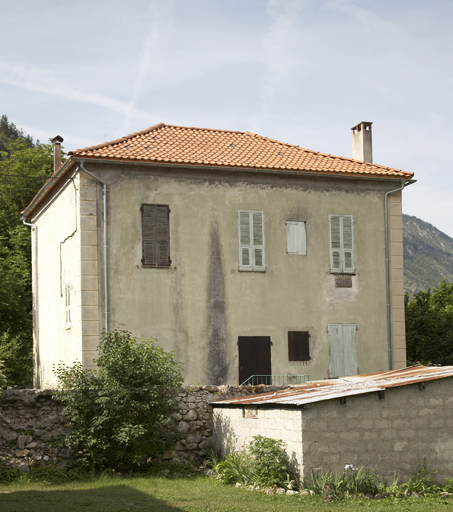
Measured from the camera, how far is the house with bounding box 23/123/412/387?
63.0ft

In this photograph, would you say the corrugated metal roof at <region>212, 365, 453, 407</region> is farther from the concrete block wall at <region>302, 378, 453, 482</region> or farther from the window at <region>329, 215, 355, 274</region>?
the window at <region>329, 215, 355, 274</region>

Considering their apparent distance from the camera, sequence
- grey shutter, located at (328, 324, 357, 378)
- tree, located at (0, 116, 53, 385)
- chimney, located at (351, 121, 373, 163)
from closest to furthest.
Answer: grey shutter, located at (328, 324, 357, 378) → chimney, located at (351, 121, 373, 163) → tree, located at (0, 116, 53, 385)

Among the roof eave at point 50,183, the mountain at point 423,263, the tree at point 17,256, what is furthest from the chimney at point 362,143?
the mountain at point 423,263

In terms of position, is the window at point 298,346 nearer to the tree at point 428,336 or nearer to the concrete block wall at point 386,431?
the concrete block wall at point 386,431

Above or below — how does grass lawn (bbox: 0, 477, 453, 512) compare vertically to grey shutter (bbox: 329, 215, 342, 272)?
below

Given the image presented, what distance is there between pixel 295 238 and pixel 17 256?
1464 cm

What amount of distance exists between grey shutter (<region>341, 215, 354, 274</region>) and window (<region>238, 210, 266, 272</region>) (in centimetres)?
244

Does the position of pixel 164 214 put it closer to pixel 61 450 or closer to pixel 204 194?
pixel 204 194

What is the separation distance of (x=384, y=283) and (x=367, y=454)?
842cm

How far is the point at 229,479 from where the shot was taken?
14.3 metres

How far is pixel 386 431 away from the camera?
13.9 meters

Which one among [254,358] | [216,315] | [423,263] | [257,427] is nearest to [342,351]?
[254,358]

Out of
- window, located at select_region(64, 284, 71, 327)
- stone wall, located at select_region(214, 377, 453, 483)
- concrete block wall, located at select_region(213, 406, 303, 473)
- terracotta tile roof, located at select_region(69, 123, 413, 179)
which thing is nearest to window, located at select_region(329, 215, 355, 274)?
terracotta tile roof, located at select_region(69, 123, 413, 179)

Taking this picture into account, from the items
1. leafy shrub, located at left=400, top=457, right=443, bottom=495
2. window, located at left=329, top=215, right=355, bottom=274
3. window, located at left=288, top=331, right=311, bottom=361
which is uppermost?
window, located at left=329, top=215, right=355, bottom=274
